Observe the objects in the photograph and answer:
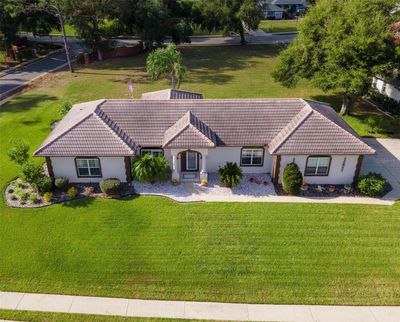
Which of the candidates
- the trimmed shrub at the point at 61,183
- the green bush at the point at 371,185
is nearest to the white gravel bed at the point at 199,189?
the trimmed shrub at the point at 61,183

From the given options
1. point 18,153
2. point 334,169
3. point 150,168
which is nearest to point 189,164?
point 150,168

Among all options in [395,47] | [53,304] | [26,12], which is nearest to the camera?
[53,304]

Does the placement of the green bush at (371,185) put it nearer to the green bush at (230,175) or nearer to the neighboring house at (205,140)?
the neighboring house at (205,140)

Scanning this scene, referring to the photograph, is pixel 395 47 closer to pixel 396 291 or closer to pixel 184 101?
pixel 184 101

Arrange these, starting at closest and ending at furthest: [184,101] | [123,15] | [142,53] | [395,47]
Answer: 1. [184,101]
2. [395,47]
3. [123,15]
4. [142,53]

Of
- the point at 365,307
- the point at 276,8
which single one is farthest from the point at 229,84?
the point at 276,8

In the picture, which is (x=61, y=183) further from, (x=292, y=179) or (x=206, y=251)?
(x=292, y=179)
